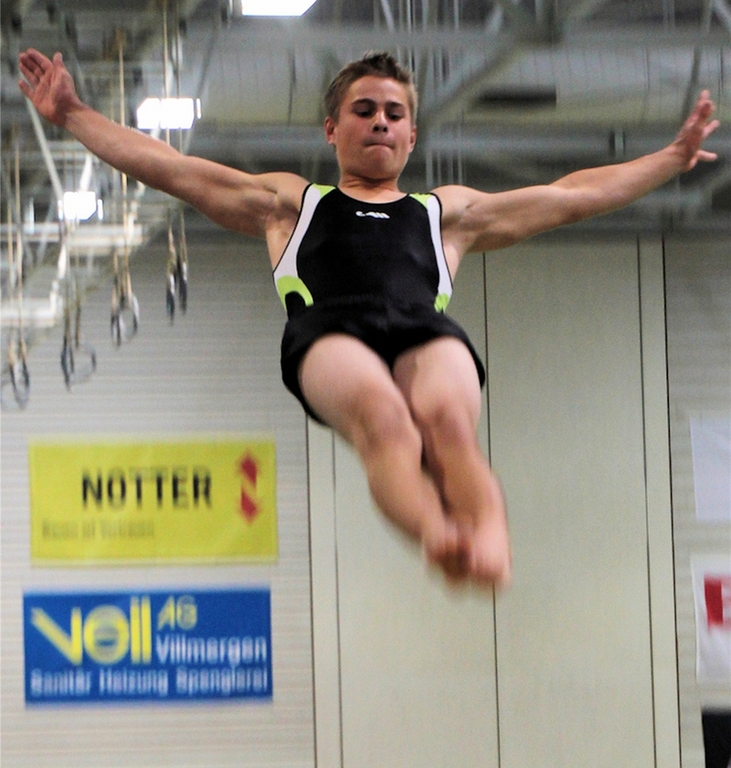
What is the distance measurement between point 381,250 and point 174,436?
237 inches

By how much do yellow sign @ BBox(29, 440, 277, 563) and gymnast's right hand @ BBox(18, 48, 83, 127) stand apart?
227 inches

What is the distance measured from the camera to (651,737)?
31.3 ft

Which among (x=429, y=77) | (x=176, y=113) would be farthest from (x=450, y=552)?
(x=429, y=77)

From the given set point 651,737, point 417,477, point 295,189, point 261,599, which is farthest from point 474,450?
point 651,737

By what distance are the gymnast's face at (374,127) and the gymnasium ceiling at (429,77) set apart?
1464 mm

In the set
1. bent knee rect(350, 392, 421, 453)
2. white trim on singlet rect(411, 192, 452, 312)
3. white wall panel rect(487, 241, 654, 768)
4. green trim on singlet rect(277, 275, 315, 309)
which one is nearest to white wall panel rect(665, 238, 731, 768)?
white wall panel rect(487, 241, 654, 768)

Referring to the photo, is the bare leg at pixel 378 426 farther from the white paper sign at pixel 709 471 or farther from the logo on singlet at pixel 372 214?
the white paper sign at pixel 709 471

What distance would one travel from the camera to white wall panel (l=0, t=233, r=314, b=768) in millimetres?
9227

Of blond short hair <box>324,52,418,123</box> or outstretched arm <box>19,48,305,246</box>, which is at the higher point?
blond short hair <box>324,52,418,123</box>

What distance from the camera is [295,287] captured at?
3.53 meters

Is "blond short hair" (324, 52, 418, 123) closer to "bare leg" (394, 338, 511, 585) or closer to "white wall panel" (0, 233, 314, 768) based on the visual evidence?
"bare leg" (394, 338, 511, 585)

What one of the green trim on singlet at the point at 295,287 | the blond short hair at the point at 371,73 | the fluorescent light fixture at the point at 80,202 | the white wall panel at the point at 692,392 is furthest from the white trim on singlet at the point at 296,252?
the white wall panel at the point at 692,392

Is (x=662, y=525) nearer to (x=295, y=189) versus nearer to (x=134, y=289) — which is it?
(x=134, y=289)

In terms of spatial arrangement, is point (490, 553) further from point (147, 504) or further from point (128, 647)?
point (128, 647)
